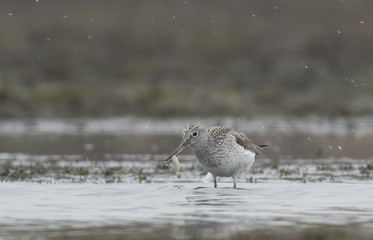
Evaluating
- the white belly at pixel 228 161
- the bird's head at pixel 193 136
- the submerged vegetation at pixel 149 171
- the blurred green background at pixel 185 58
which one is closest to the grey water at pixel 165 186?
the submerged vegetation at pixel 149 171

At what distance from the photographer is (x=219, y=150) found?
1706 cm

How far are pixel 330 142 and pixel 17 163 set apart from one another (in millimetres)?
9266

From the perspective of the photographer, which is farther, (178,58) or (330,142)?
(178,58)

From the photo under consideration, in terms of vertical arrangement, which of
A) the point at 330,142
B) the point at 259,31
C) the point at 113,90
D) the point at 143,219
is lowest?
the point at 143,219

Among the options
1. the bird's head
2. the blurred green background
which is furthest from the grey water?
the blurred green background

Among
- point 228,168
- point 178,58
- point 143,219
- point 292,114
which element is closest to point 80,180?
point 228,168

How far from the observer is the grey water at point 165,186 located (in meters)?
12.9

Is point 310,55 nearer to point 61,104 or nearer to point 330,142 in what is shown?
point 61,104

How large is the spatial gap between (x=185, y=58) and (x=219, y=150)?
83.5 feet

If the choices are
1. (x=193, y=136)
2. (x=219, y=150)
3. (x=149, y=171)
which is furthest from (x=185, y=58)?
(x=219, y=150)

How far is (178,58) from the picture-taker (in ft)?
139

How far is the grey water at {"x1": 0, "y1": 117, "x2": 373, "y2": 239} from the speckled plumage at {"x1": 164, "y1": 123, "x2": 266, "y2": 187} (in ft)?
1.23

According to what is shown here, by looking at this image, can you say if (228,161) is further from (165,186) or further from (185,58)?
(185,58)

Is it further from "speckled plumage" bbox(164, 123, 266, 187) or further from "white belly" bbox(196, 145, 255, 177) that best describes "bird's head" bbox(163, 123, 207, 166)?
"white belly" bbox(196, 145, 255, 177)
